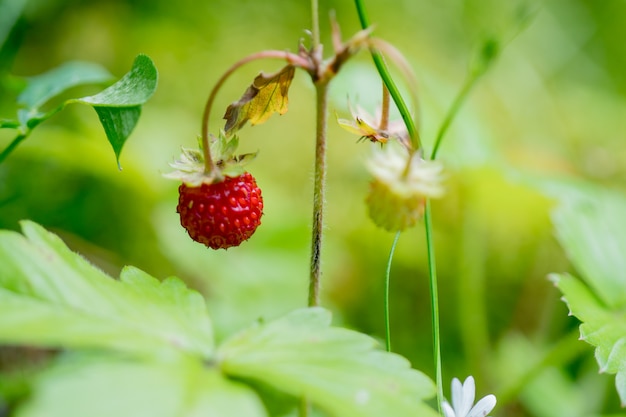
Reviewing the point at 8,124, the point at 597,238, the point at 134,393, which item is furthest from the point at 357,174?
the point at 134,393

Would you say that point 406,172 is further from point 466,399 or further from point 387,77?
point 466,399

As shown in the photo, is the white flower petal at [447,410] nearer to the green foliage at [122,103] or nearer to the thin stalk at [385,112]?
the thin stalk at [385,112]

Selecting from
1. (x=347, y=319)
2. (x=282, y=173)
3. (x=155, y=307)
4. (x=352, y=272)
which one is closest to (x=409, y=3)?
(x=282, y=173)

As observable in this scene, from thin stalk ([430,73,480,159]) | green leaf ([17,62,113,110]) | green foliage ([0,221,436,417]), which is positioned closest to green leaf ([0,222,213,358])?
green foliage ([0,221,436,417])

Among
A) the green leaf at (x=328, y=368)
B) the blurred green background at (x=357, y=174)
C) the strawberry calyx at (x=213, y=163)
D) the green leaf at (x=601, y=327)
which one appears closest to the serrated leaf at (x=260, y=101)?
the strawberry calyx at (x=213, y=163)

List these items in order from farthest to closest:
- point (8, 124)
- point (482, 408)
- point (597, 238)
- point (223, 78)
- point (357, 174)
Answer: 1. point (357, 174)
2. point (597, 238)
3. point (8, 124)
4. point (482, 408)
5. point (223, 78)

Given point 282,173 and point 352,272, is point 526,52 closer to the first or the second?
point 282,173

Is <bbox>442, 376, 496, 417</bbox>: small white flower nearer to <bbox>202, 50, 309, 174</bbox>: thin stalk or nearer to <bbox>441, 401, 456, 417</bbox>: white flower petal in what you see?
<bbox>441, 401, 456, 417</bbox>: white flower petal
